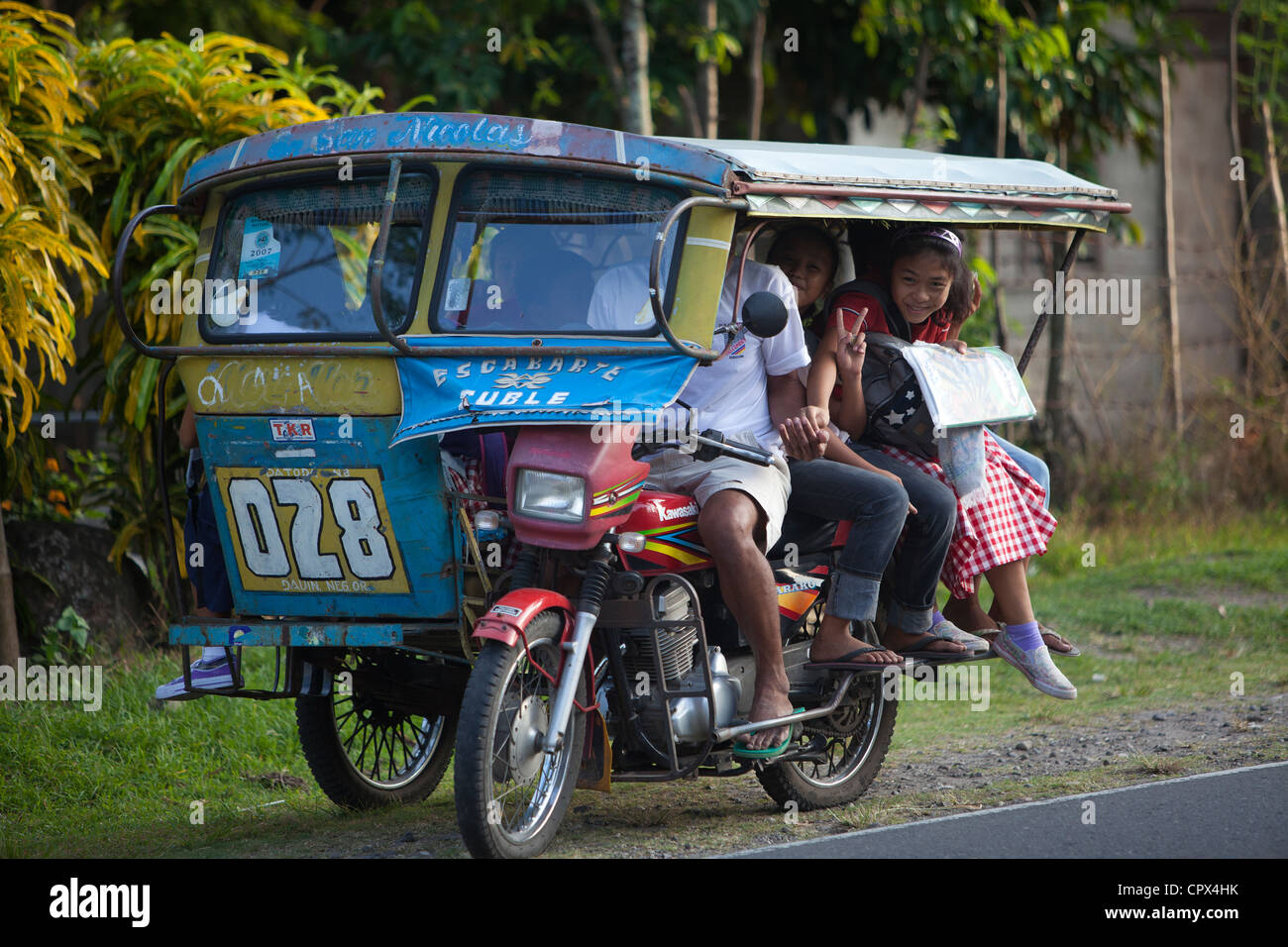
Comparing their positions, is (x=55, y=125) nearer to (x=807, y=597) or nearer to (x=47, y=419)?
(x=47, y=419)

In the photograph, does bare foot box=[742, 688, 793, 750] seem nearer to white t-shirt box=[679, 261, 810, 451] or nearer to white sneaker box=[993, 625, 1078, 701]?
white t-shirt box=[679, 261, 810, 451]

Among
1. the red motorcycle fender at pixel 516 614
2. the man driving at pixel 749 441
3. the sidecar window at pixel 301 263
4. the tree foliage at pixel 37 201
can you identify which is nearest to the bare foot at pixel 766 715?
the man driving at pixel 749 441

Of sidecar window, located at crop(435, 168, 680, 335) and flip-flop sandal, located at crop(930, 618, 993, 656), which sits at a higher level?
sidecar window, located at crop(435, 168, 680, 335)

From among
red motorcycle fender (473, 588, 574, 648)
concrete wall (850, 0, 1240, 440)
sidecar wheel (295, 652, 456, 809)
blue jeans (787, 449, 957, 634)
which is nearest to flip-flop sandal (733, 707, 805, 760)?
blue jeans (787, 449, 957, 634)

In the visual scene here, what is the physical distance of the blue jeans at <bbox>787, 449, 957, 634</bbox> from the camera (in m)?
5.03

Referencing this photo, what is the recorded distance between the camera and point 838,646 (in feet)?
17.0

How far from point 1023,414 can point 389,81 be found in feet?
25.8

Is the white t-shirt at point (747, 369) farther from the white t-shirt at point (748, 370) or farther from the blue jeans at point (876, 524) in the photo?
the blue jeans at point (876, 524)

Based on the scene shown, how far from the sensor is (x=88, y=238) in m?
6.68

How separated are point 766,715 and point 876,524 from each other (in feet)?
2.52

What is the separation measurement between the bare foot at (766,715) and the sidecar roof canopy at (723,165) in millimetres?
1577

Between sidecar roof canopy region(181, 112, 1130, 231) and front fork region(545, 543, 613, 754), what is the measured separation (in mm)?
1202

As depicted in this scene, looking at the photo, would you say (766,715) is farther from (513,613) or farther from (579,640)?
(513,613)

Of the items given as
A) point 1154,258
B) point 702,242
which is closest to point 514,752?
point 702,242
